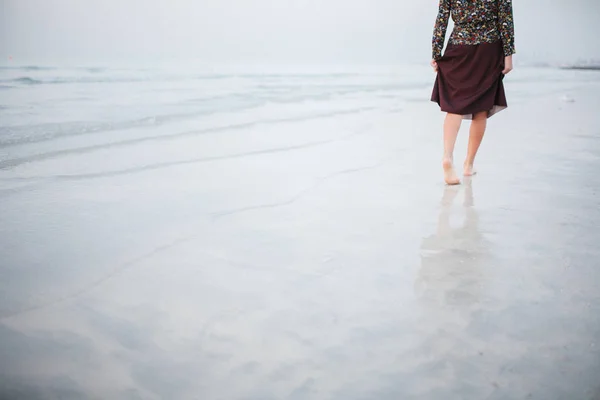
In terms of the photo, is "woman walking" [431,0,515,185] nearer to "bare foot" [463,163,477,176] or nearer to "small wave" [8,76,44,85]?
"bare foot" [463,163,477,176]

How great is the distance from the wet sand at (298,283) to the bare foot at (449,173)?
0.06m

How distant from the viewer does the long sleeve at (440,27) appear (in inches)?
107

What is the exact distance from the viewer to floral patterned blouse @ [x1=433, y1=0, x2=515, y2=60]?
2.60 m

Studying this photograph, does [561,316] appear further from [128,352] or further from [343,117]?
[343,117]

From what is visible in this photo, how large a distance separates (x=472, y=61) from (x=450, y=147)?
1.58 feet

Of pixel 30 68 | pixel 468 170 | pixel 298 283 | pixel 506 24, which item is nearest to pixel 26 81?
pixel 30 68

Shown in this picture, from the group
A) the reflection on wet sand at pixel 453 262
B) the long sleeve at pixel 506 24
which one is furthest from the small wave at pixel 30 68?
the reflection on wet sand at pixel 453 262

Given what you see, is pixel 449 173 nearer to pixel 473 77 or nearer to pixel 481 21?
pixel 473 77

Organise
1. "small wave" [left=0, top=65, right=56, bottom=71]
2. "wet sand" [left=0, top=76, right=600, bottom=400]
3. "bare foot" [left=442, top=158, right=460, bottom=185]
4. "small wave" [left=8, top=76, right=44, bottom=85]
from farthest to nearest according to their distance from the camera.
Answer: "small wave" [left=0, top=65, right=56, bottom=71], "small wave" [left=8, top=76, right=44, bottom=85], "bare foot" [left=442, top=158, right=460, bottom=185], "wet sand" [left=0, top=76, right=600, bottom=400]

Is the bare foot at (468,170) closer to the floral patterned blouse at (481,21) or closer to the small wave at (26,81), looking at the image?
the floral patterned blouse at (481,21)

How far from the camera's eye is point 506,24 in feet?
8.50

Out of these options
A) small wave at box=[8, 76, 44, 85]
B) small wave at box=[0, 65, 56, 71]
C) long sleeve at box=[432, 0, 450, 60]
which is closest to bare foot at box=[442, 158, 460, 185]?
long sleeve at box=[432, 0, 450, 60]

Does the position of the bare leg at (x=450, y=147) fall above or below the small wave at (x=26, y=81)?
below

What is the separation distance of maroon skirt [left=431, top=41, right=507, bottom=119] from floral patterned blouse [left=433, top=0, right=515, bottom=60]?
0.04 metres
